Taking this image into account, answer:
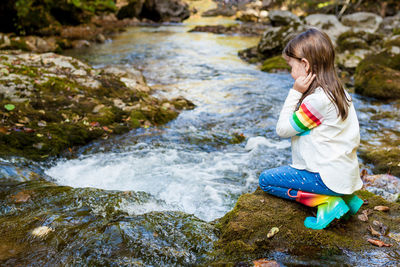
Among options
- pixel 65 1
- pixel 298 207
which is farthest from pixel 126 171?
pixel 65 1

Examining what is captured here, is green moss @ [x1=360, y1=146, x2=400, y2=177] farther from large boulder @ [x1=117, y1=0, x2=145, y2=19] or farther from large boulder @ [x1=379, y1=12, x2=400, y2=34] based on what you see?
large boulder @ [x1=117, y1=0, x2=145, y2=19]

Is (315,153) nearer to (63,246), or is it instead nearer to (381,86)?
(63,246)

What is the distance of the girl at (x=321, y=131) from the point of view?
8.28ft

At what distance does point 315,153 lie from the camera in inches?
102

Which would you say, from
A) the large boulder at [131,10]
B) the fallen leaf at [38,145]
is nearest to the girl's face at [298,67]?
the fallen leaf at [38,145]

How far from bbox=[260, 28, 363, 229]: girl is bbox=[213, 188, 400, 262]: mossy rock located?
0.12 metres

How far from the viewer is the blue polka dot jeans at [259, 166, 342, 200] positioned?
2.60m

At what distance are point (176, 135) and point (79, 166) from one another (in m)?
2.19

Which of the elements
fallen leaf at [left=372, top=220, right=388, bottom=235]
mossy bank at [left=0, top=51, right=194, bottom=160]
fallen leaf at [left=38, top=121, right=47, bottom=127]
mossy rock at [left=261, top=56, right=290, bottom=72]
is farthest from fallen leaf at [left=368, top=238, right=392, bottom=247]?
mossy rock at [left=261, top=56, right=290, bottom=72]

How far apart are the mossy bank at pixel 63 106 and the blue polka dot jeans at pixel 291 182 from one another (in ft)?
12.2

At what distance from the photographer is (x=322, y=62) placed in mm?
2584

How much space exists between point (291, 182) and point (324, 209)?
0.35m

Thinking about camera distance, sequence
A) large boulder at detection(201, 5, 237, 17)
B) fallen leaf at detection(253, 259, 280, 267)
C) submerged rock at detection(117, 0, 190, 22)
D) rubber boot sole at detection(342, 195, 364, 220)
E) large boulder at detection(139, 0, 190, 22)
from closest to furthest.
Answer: fallen leaf at detection(253, 259, 280, 267)
rubber boot sole at detection(342, 195, 364, 220)
submerged rock at detection(117, 0, 190, 22)
large boulder at detection(139, 0, 190, 22)
large boulder at detection(201, 5, 237, 17)

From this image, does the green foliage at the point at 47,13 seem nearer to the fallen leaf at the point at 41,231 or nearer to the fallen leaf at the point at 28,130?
the fallen leaf at the point at 28,130
